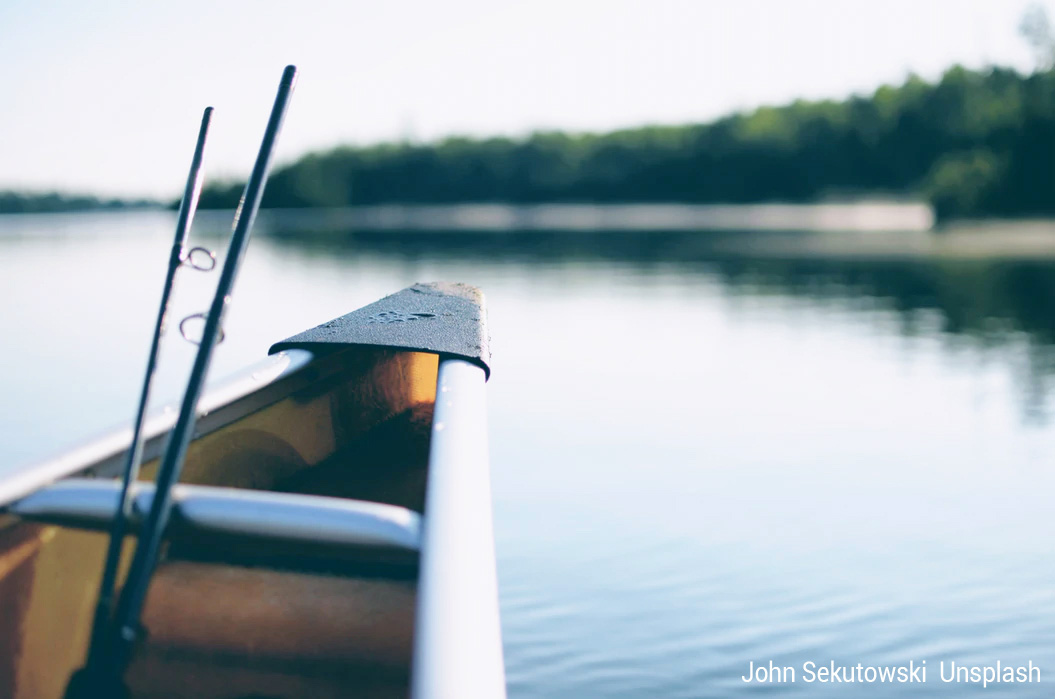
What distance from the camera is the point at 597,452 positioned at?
340 inches

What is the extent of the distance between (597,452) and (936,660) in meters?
4.03

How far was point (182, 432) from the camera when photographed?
6.20 feet

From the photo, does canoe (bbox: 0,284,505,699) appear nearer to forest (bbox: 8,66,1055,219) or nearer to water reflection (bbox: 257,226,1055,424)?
water reflection (bbox: 257,226,1055,424)

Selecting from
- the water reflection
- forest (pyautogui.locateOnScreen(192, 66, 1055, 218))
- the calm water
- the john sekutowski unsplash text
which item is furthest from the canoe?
forest (pyautogui.locateOnScreen(192, 66, 1055, 218))

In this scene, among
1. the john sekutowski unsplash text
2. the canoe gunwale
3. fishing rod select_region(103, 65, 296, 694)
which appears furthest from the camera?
the john sekutowski unsplash text

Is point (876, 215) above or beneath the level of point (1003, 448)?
above

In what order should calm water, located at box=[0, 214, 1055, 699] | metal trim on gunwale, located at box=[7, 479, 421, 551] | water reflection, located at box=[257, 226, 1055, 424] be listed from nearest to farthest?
metal trim on gunwale, located at box=[7, 479, 421, 551], calm water, located at box=[0, 214, 1055, 699], water reflection, located at box=[257, 226, 1055, 424]

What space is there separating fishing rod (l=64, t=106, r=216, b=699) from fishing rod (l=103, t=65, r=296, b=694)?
1.5 inches

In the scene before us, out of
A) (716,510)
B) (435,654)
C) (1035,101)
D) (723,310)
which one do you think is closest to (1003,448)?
(716,510)

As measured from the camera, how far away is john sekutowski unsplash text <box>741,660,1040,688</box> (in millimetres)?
4695

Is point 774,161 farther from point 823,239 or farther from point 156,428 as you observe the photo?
point 156,428

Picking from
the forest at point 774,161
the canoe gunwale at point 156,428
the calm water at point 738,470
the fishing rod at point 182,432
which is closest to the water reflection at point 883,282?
the calm water at point 738,470

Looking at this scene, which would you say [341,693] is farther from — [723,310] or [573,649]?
[723,310]

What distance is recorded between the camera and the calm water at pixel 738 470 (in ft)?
16.7
